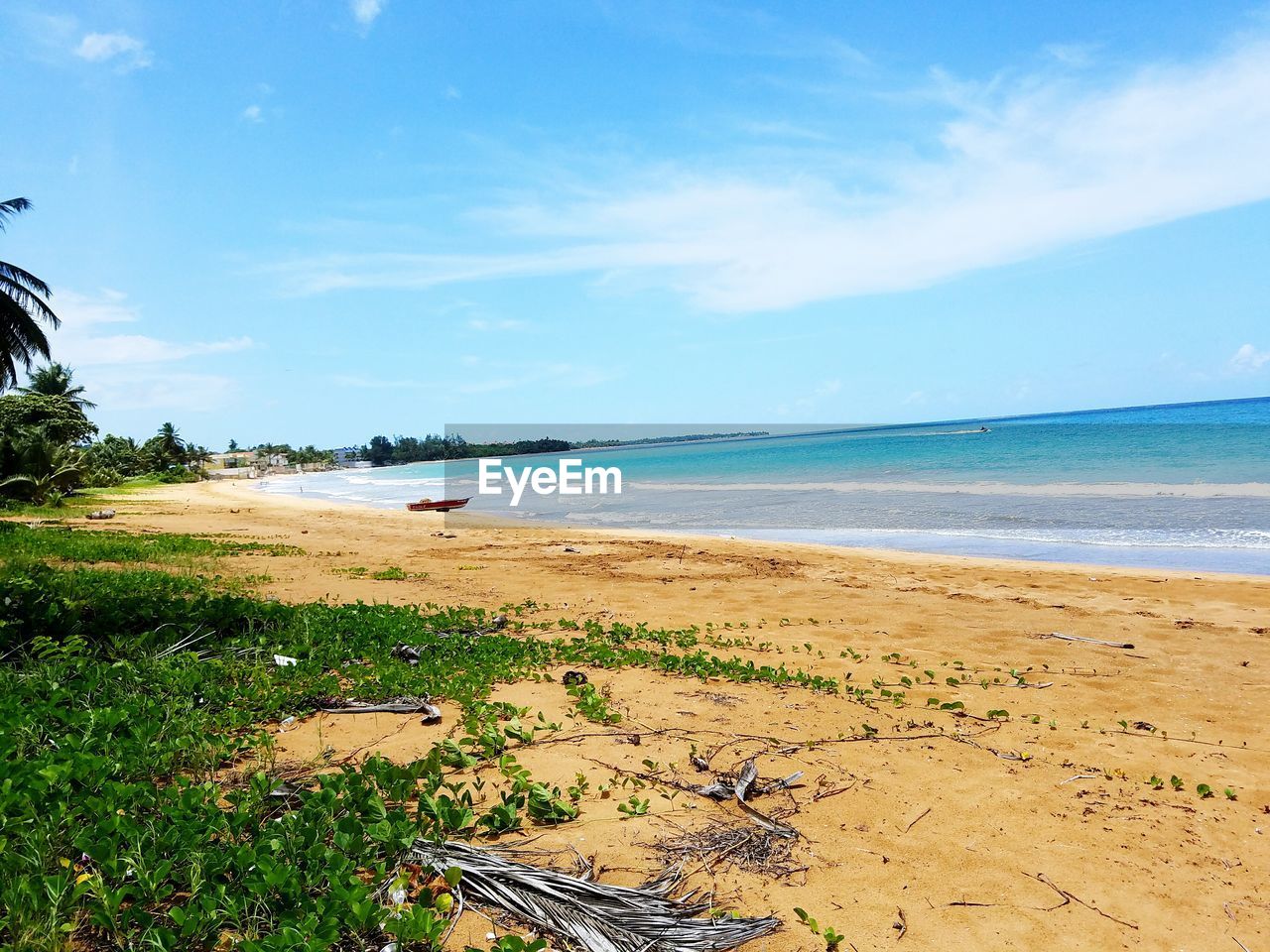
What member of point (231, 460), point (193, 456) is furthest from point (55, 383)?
point (231, 460)

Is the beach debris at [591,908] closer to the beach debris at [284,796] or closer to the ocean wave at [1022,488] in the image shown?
the beach debris at [284,796]

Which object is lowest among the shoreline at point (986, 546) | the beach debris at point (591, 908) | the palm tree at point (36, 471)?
the shoreline at point (986, 546)

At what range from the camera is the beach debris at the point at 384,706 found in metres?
4.98

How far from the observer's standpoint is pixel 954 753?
483cm

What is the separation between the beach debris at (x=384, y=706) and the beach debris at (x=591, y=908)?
6.28 feet


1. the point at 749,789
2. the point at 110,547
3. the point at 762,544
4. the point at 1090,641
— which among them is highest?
the point at 110,547

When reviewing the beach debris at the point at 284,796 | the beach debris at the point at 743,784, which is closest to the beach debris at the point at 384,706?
the beach debris at the point at 284,796

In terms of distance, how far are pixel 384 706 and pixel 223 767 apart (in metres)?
1.17

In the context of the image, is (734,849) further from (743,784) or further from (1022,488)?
(1022,488)

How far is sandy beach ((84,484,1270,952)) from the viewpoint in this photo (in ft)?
10.4

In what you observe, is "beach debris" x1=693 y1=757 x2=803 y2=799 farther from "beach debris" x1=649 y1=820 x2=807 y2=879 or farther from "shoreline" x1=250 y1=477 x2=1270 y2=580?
"shoreline" x1=250 y1=477 x2=1270 y2=580

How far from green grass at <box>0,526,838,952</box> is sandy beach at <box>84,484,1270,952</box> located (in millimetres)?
338

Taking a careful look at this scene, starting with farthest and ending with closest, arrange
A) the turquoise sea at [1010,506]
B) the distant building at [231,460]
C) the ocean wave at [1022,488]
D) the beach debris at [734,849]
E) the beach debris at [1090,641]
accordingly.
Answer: the distant building at [231,460] → the ocean wave at [1022,488] → the turquoise sea at [1010,506] → the beach debris at [1090,641] → the beach debris at [734,849]

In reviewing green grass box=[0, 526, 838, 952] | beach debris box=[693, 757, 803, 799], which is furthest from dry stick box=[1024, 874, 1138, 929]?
green grass box=[0, 526, 838, 952]
